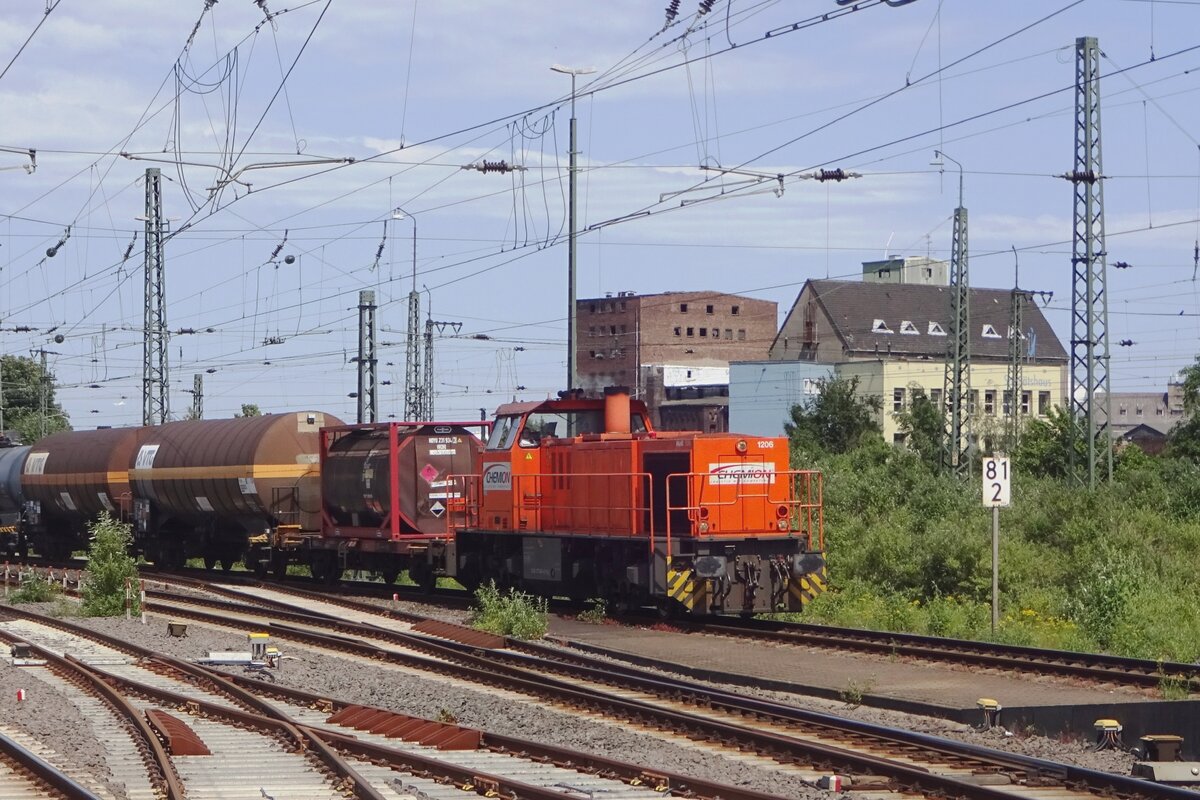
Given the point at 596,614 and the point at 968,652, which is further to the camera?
the point at 596,614

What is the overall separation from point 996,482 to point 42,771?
13.0 metres

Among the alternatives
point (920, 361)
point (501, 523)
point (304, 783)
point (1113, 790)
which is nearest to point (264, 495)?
point (501, 523)

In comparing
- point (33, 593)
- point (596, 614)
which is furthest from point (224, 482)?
point (596, 614)

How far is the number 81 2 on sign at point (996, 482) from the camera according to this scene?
1911 cm

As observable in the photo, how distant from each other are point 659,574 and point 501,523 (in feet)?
15.6

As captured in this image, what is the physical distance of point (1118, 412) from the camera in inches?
5576

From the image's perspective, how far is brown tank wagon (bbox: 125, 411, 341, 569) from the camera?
102 feet

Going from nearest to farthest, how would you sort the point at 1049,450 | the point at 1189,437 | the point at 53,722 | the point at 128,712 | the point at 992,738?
the point at 992,738 → the point at 53,722 → the point at 128,712 → the point at 1049,450 → the point at 1189,437

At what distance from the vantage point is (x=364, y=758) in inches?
449

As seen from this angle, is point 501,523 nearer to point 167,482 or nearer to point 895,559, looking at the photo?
point 895,559

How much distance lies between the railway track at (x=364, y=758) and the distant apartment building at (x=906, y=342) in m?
69.6

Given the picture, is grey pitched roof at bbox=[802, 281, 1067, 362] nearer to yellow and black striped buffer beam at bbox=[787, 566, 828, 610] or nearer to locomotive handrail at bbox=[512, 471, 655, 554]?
locomotive handrail at bbox=[512, 471, 655, 554]

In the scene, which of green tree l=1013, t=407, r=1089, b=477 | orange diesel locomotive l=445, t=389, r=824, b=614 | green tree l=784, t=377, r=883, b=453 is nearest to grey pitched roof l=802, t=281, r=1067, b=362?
green tree l=784, t=377, r=883, b=453

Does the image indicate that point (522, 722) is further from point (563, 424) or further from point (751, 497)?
point (563, 424)
